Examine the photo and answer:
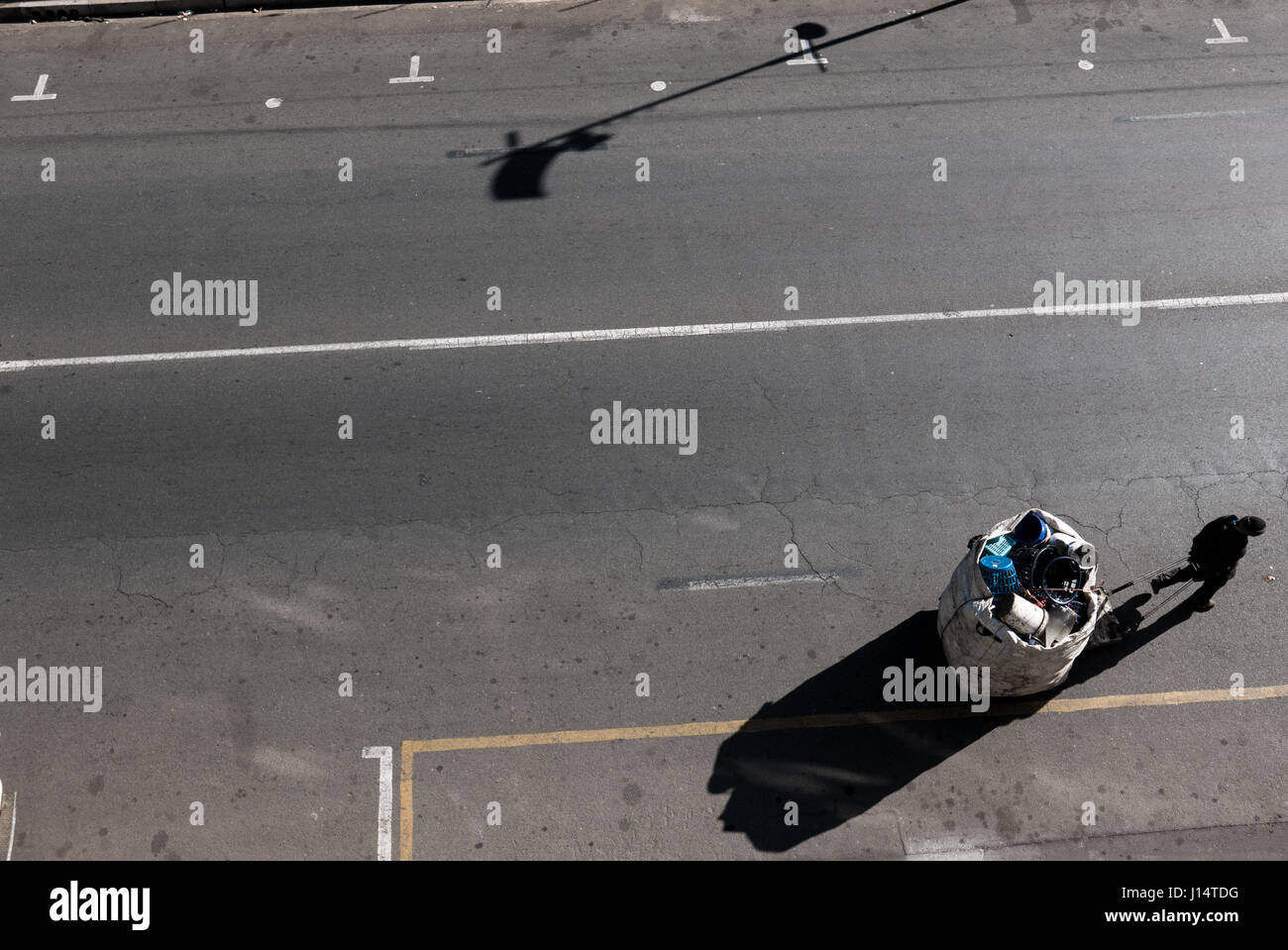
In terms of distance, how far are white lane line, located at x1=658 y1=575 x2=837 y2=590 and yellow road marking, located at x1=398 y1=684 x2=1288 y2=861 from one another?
1.22 metres

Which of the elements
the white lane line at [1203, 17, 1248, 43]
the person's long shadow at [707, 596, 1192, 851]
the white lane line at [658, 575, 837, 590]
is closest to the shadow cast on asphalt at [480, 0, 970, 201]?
the white lane line at [1203, 17, 1248, 43]

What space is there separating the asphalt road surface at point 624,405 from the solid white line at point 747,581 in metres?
0.04

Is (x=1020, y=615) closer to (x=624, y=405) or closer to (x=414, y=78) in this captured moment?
(x=624, y=405)

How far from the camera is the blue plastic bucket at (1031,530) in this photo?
854 centimetres

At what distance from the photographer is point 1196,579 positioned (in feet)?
30.5

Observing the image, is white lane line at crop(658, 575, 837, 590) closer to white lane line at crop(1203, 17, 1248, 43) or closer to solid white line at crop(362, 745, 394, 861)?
solid white line at crop(362, 745, 394, 861)

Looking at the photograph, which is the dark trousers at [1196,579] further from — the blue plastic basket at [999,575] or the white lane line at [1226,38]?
the white lane line at [1226,38]

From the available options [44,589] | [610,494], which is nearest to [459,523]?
[610,494]

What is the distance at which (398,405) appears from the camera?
10.8m

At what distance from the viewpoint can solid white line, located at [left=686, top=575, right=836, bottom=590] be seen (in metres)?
9.81

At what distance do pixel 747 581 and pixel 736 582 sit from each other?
0.10m

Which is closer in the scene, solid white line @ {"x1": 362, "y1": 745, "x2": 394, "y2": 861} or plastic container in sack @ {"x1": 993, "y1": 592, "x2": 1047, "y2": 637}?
plastic container in sack @ {"x1": 993, "y1": 592, "x2": 1047, "y2": 637}

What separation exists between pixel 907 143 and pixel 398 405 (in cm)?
653

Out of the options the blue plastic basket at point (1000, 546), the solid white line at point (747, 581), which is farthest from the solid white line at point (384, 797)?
the blue plastic basket at point (1000, 546)
